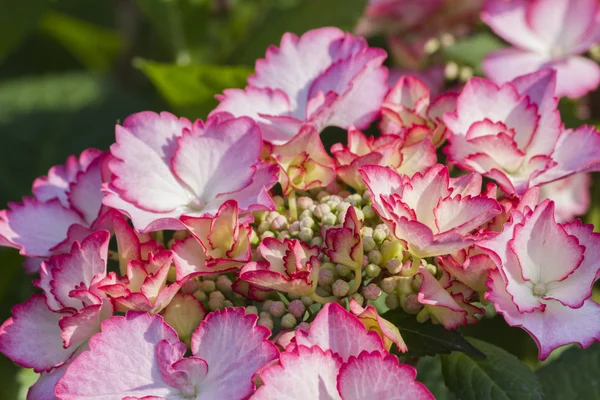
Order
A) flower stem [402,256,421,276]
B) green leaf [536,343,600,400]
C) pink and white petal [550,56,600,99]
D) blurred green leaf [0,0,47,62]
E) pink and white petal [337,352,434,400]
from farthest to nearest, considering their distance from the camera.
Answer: blurred green leaf [0,0,47,62] < pink and white petal [550,56,600,99] < green leaf [536,343,600,400] < flower stem [402,256,421,276] < pink and white petal [337,352,434,400]

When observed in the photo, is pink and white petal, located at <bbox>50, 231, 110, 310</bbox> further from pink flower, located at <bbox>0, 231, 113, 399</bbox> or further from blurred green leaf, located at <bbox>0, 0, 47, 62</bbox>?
blurred green leaf, located at <bbox>0, 0, 47, 62</bbox>

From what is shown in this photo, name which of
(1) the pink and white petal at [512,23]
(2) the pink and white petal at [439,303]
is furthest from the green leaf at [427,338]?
(1) the pink and white petal at [512,23]

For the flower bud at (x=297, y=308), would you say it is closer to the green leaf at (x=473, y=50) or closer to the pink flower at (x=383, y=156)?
the pink flower at (x=383, y=156)

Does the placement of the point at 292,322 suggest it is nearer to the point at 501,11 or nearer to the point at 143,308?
the point at 143,308

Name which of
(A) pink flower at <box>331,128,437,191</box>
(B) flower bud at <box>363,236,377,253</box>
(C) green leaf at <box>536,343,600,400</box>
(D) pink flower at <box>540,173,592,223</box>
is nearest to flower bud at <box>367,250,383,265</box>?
(B) flower bud at <box>363,236,377,253</box>

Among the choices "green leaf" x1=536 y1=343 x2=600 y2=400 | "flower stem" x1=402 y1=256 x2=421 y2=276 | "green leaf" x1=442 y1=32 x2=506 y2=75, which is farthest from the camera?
"green leaf" x1=442 y1=32 x2=506 y2=75

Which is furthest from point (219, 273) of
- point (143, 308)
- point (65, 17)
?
point (65, 17)
